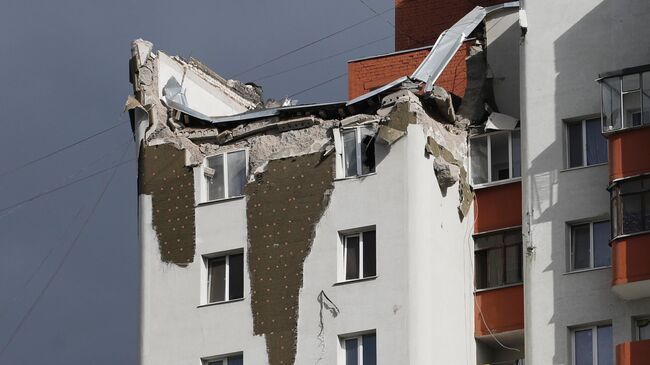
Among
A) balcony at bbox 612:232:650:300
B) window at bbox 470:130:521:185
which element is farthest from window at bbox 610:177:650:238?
window at bbox 470:130:521:185

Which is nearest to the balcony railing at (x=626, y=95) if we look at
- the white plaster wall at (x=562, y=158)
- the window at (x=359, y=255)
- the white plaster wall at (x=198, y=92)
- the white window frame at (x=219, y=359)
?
the white plaster wall at (x=562, y=158)

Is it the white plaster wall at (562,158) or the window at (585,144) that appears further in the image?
the window at (585,144)

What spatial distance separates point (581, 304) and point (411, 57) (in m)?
10.6

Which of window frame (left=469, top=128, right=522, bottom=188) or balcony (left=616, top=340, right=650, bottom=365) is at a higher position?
window frame (left=469, top=128, right=522, bottom=188)

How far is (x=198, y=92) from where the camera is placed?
6106 cm

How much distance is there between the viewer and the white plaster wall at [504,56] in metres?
57.3

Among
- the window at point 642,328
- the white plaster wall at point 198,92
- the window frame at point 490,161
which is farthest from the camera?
the white plaster wall at point 198,92

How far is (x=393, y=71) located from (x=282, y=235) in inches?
294

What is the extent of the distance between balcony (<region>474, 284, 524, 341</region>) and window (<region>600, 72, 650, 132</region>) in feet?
17.0

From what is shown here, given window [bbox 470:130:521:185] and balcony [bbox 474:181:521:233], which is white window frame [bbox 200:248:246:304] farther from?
window [bbox 470:130:521:185]

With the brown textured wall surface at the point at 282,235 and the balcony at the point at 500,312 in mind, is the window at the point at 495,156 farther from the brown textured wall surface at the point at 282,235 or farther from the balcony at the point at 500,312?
the brown textured wall surface at the point at 282,235

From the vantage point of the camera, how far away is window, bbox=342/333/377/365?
52.3 m

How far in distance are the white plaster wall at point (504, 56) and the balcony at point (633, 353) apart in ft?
29.3

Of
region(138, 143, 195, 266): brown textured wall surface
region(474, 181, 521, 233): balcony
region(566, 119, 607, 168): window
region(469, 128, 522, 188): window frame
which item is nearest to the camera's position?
region(566, 119, 607, 168): window
